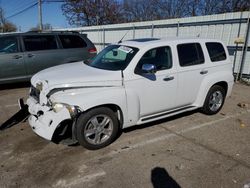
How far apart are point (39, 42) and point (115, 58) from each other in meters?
4.38

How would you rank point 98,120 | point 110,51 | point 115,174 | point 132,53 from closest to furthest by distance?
point 115,174, point 98,120, point 132,53, point 110,51

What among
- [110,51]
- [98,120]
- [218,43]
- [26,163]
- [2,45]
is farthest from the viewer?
[2,45]

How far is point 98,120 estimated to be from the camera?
12.3 feet

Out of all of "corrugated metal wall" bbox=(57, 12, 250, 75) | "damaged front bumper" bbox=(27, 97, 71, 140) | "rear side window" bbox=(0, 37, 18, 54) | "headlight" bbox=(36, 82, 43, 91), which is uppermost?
"corrugated metal wall" bbox=(57, 12, 250, 75)

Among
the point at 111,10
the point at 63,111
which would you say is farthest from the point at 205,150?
the point at 111,10

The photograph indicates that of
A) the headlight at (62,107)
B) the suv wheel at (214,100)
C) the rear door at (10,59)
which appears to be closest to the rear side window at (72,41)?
the rear door at (10,59)

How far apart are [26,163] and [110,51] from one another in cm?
260

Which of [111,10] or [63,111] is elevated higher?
[111,10]

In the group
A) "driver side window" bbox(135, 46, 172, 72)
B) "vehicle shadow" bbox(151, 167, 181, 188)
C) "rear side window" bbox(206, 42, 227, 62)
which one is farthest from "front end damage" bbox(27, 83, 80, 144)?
"rear side window" bbox(206, 42, 227, 62)

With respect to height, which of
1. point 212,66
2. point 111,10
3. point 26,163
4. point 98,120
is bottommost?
point 26,163

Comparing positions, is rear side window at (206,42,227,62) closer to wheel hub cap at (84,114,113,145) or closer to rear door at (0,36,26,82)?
wheel hub cap at (84,114,113,145)

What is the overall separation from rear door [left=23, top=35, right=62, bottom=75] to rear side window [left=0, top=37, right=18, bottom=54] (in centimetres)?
29

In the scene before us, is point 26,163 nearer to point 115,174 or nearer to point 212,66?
point 115,174

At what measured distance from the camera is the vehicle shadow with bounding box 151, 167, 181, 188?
2.99m
